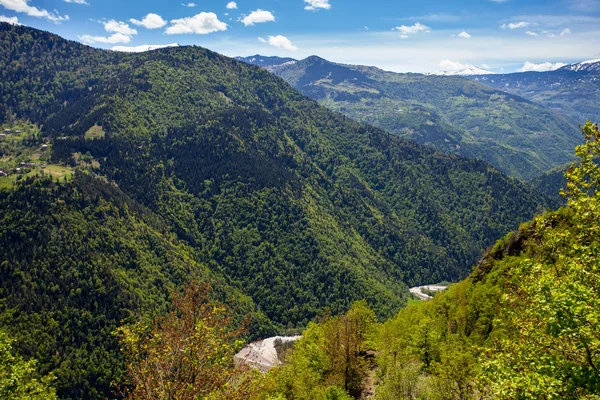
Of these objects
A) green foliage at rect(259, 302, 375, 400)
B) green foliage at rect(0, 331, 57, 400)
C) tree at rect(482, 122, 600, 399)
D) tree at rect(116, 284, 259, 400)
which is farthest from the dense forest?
green foliage at rect(0, 331, 57, 400)

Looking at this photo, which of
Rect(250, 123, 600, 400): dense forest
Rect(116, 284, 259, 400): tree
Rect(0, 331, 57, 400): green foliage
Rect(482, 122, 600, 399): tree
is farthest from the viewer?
Rect(0, 331, 57, 400): green foliage

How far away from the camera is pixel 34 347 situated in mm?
197750

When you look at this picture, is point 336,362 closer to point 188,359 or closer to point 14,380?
point 14,380

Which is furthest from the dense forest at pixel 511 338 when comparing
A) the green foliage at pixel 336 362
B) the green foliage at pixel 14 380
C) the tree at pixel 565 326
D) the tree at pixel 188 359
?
the green foliage at pixel 14 380

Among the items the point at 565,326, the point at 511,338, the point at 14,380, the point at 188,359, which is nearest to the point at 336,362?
the point at 511,338

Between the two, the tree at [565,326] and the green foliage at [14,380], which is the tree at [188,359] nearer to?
the green foliage at [14,380]

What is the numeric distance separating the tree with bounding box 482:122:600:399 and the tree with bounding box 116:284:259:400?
47.6 ft

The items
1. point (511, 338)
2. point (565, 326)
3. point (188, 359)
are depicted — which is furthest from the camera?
point (511, 338)

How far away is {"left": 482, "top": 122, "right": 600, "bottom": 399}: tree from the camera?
17.8m

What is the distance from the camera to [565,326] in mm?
18047

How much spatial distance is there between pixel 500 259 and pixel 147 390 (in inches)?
4193

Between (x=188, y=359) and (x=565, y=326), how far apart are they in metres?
19.7

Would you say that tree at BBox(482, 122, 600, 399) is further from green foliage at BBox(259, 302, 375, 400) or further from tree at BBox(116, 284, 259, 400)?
green foliage at BBox(259, 302, 375, 400)

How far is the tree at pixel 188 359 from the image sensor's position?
20.5 metres
